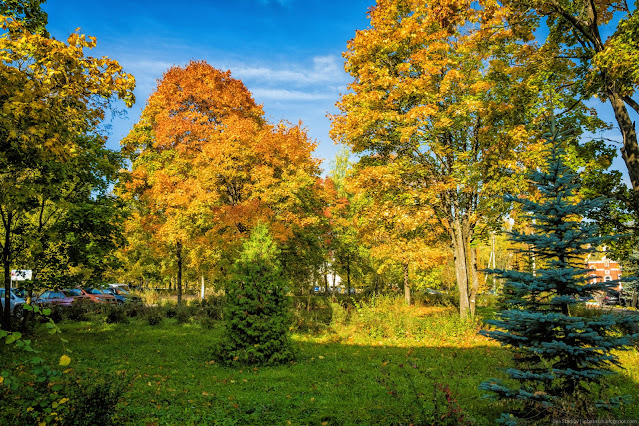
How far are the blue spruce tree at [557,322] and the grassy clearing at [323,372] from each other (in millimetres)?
797

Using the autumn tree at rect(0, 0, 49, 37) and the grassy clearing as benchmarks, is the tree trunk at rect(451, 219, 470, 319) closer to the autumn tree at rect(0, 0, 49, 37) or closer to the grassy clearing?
the grassy clearing

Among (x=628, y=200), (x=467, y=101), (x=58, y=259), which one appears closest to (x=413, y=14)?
(x=467, y=101)

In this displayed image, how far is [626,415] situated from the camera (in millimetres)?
5168

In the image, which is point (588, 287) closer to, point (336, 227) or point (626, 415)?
point (626, 415)

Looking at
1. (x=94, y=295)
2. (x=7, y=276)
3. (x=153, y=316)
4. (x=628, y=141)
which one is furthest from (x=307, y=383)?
(x=94, y=295)

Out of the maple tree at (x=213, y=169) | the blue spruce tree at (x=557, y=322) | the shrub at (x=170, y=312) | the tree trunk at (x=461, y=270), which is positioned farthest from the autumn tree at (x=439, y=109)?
the shrub at (x=170, y=312)

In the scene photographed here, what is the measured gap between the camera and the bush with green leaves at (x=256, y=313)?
888 centimetres

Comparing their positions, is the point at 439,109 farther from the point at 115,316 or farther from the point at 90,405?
the point at 115,316

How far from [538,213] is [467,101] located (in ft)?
25.9

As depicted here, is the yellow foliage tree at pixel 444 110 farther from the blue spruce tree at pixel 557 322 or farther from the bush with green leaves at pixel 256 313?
the blue spruce tree at pixel 557 322

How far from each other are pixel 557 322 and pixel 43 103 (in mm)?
7706

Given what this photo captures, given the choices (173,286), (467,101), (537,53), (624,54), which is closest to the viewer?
(624,54)

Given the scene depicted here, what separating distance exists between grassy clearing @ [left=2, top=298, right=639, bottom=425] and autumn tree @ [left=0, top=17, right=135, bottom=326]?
11.2 feet

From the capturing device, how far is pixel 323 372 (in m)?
8.06
